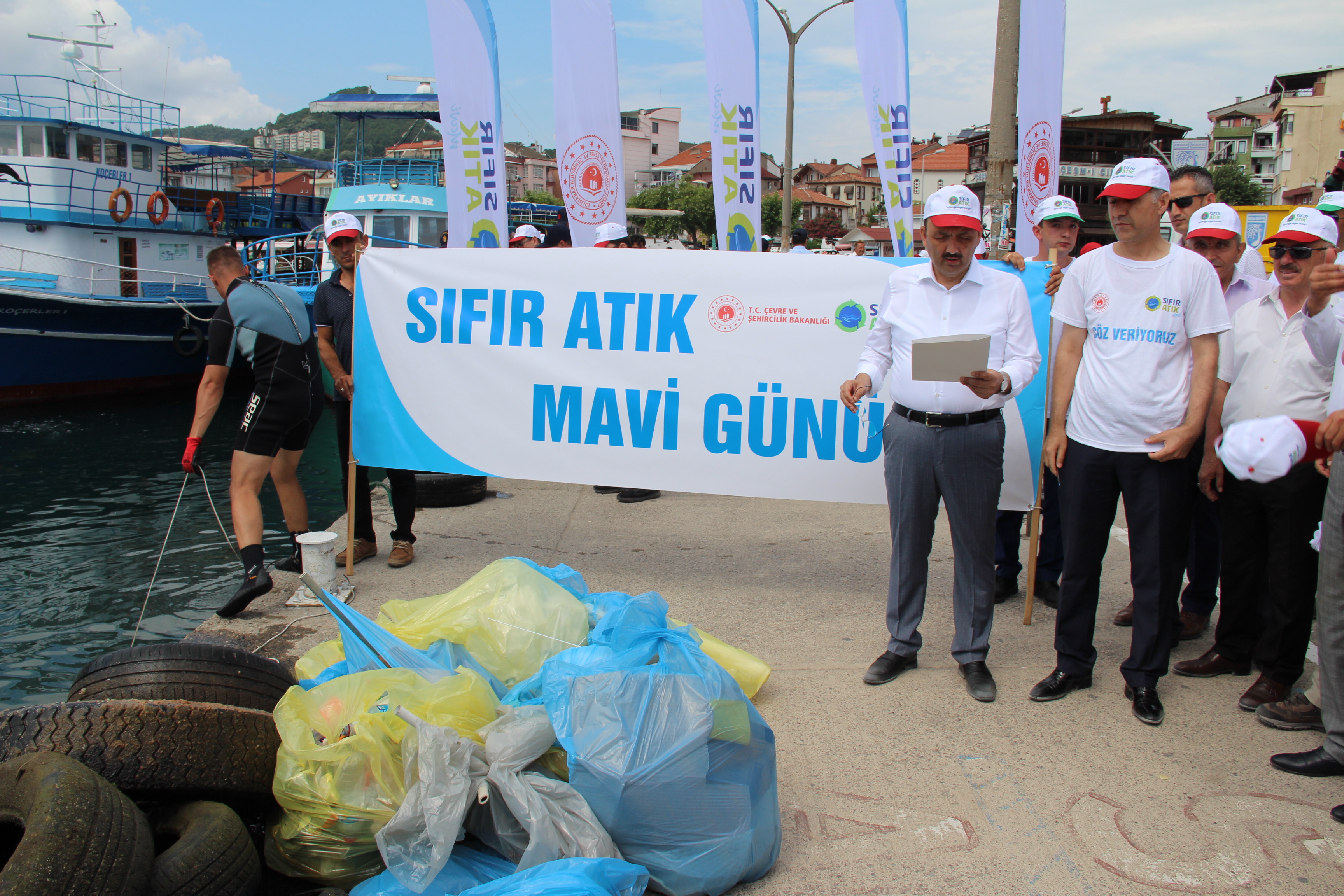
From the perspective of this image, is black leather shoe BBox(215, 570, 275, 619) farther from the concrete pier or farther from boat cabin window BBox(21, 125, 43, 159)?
boat cabin window BBox(21, 125, 43, 159)

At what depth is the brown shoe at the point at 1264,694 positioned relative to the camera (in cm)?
350

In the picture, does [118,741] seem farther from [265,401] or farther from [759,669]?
[265,401]

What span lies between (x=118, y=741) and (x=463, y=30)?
31.9ft

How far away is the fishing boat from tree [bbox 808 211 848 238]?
237ft

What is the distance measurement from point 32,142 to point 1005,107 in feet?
65.4

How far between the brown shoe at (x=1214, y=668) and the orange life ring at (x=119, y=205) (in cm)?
2097

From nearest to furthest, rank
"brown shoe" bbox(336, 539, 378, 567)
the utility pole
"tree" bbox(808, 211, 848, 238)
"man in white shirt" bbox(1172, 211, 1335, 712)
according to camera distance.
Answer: "man in white shirt" bbox(1172, 211, 1335, 712) < "brown shoe" bbox(336, 539, 378, 567) < the utility pole < "tree" bbox(808, 211, 848, 238)

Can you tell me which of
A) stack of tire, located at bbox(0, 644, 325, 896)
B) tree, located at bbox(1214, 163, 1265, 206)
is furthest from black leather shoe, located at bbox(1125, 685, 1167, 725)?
tree, located at bbox(1214, 163, 1265, 206)

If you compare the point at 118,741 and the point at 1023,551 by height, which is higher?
the point at 118,741

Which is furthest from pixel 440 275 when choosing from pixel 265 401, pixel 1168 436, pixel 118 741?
pixel 1168 436

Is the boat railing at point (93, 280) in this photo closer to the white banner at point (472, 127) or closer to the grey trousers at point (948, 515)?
the white banner at point (472, 127)

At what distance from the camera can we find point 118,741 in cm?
240

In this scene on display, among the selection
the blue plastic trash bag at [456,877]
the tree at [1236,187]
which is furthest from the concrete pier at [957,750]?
the tree at [1236,187]

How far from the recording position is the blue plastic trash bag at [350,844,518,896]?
90.0 inches
